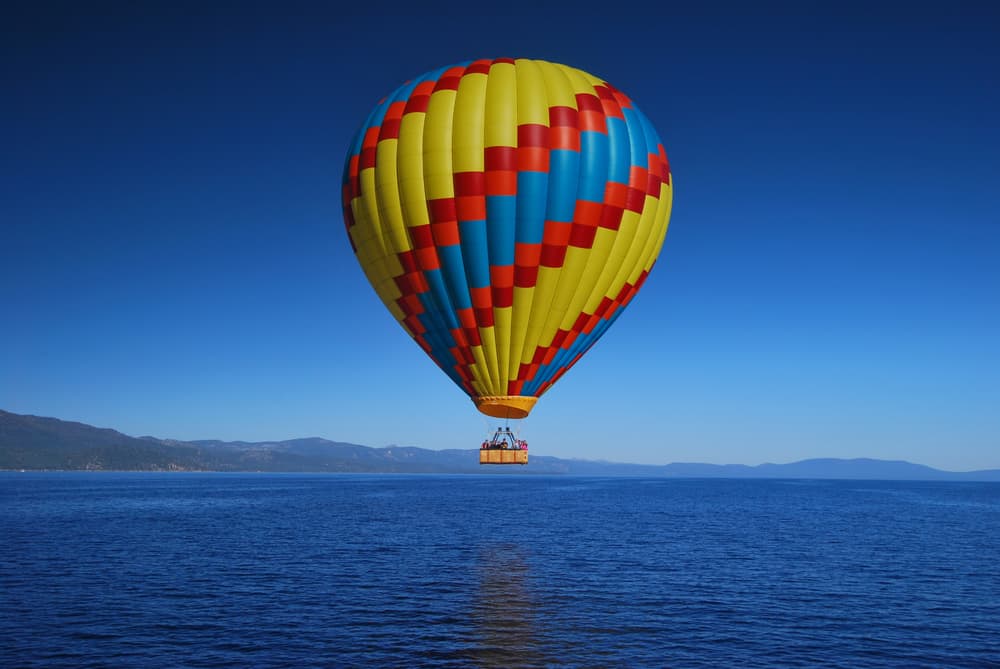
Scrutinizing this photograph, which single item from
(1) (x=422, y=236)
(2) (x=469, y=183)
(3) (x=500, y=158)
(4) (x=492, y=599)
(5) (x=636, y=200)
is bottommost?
(4) (x=492, y=599)

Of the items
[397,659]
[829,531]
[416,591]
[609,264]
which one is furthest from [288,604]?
[829,531]

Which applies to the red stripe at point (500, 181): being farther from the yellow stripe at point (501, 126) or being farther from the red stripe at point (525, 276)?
the red stripe at point (525, 276)

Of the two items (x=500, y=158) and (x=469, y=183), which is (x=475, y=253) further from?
(x=500, y=158)

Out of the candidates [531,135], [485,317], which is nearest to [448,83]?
[531,135]

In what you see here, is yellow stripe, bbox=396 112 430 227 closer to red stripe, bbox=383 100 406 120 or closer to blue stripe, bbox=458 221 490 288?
red stripe, bbox=383 100 406 120

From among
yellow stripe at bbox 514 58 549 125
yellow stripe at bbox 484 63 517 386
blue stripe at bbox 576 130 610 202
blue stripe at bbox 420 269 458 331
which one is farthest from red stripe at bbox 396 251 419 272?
blue stripe at bbox 576 130 610 202

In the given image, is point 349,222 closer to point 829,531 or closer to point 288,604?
point 288,604

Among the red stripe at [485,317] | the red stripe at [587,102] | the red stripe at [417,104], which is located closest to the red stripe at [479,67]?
the red stripe at [417,104]
